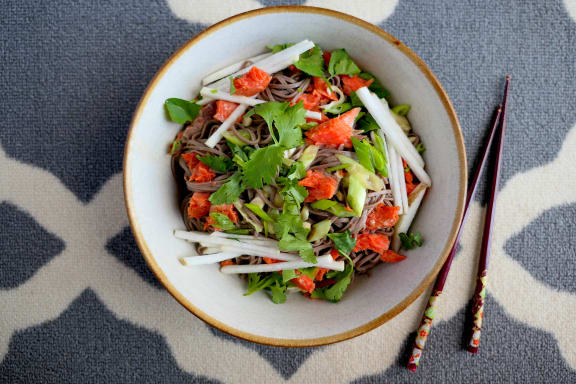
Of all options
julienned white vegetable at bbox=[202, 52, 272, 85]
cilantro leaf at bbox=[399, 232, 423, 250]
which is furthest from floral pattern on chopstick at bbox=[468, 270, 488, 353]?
julienned white vegetable at bbox=[202, 52, 272, 85]

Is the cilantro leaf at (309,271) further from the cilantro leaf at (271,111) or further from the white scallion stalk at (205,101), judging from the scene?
the white scallion stalk at (205,101)

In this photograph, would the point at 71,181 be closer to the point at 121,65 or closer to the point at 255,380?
the point at 121,65

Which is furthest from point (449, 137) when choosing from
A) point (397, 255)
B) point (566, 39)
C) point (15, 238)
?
point (15, 238)

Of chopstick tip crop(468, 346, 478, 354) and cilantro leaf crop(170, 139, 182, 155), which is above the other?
cilantro leaf crop(170, 139, 182, 155)

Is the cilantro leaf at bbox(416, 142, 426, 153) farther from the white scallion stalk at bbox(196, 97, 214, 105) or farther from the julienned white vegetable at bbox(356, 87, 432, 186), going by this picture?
the white scallion stalk at bbox(196, 97, 214, 105)

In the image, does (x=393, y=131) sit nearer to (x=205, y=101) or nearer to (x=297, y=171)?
(x=297, y=171)

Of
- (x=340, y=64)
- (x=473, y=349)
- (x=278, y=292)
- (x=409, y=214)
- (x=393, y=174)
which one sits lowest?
(x=473, y=349)

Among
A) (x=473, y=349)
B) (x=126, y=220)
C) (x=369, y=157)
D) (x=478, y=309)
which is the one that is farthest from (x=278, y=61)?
(x=473, y=349)
